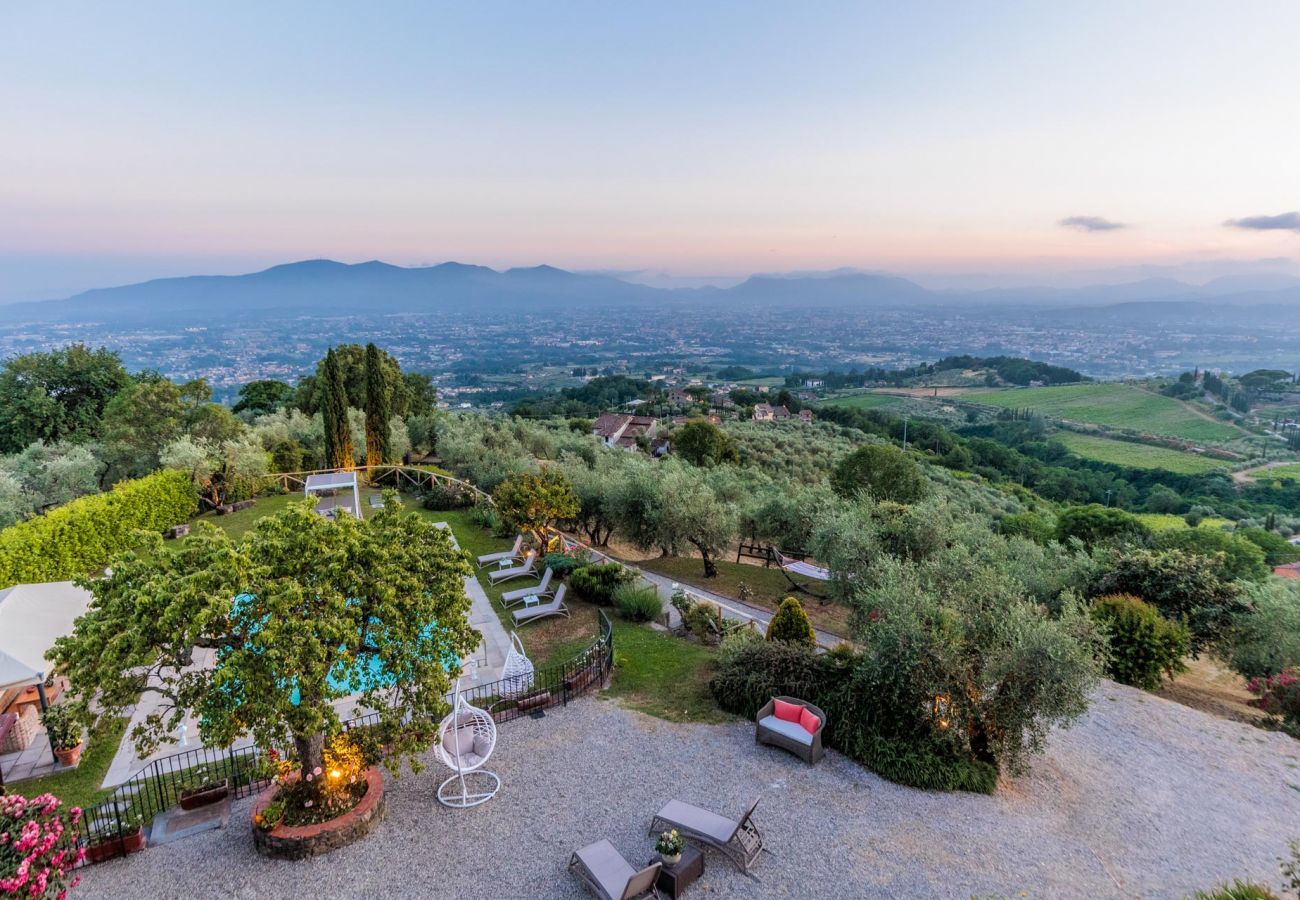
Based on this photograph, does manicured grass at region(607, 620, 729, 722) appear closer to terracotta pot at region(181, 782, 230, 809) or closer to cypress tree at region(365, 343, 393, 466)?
terracotta pot at region(181, 782, 230, 809)

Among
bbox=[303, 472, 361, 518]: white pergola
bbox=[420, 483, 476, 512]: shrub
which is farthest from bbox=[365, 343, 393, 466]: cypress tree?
bbox=[420, 483, 476, 512]: shrub

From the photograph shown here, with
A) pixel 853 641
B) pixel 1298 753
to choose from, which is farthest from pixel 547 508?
pixel 1298 753

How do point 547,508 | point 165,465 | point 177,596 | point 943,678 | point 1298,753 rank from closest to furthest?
1. point 177,596
2. point 943,678
3. point 1298,753
4. point 547,508
5. point 165,465

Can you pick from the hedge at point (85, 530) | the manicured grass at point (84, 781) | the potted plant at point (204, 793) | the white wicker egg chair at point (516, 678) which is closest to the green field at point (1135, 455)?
the white wicker egg chair at point (516, 678)

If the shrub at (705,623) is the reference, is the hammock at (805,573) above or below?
below

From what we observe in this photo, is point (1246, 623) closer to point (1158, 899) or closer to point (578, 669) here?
point (1158, 899)

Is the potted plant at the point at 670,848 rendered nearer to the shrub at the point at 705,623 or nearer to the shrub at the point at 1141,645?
the shrub at the point at 705,623
